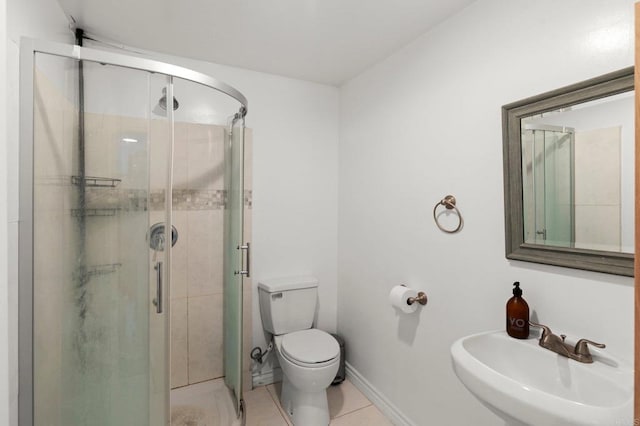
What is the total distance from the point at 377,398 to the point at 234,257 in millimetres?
1356

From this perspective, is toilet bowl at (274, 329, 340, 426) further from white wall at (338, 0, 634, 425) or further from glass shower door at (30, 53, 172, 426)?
glass shower door at (30, 53, 172, 426)

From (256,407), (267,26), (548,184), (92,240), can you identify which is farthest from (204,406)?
(267,26)

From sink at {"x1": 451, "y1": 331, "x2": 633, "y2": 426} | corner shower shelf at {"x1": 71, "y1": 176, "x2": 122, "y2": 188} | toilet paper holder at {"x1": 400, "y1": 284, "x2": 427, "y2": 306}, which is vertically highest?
corner shower shelf at {"x1": 71, "y1": 176, "x2": 122, "y2": 188}

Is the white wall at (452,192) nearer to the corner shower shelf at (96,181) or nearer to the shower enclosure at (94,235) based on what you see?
the shower enclosure at (94,235)

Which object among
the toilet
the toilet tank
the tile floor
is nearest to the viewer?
the tile floor

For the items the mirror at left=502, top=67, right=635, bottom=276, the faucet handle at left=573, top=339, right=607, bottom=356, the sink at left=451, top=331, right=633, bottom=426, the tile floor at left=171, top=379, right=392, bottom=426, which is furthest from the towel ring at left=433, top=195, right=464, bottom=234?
the tile floor at left=171, top=379, right=392, bottom=426

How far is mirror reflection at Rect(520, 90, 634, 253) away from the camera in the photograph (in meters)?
1.05

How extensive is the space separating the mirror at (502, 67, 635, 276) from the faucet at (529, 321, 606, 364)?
25cm

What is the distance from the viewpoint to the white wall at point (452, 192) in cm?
114

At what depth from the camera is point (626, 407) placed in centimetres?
80

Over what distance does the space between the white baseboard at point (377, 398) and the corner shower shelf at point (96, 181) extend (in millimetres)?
1989

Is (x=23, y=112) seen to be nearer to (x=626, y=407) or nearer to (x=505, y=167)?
(x=505, y=167)

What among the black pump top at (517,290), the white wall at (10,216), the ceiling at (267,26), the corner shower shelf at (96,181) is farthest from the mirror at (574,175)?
the white wall at (10,216)

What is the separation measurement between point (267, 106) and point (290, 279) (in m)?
1.32
